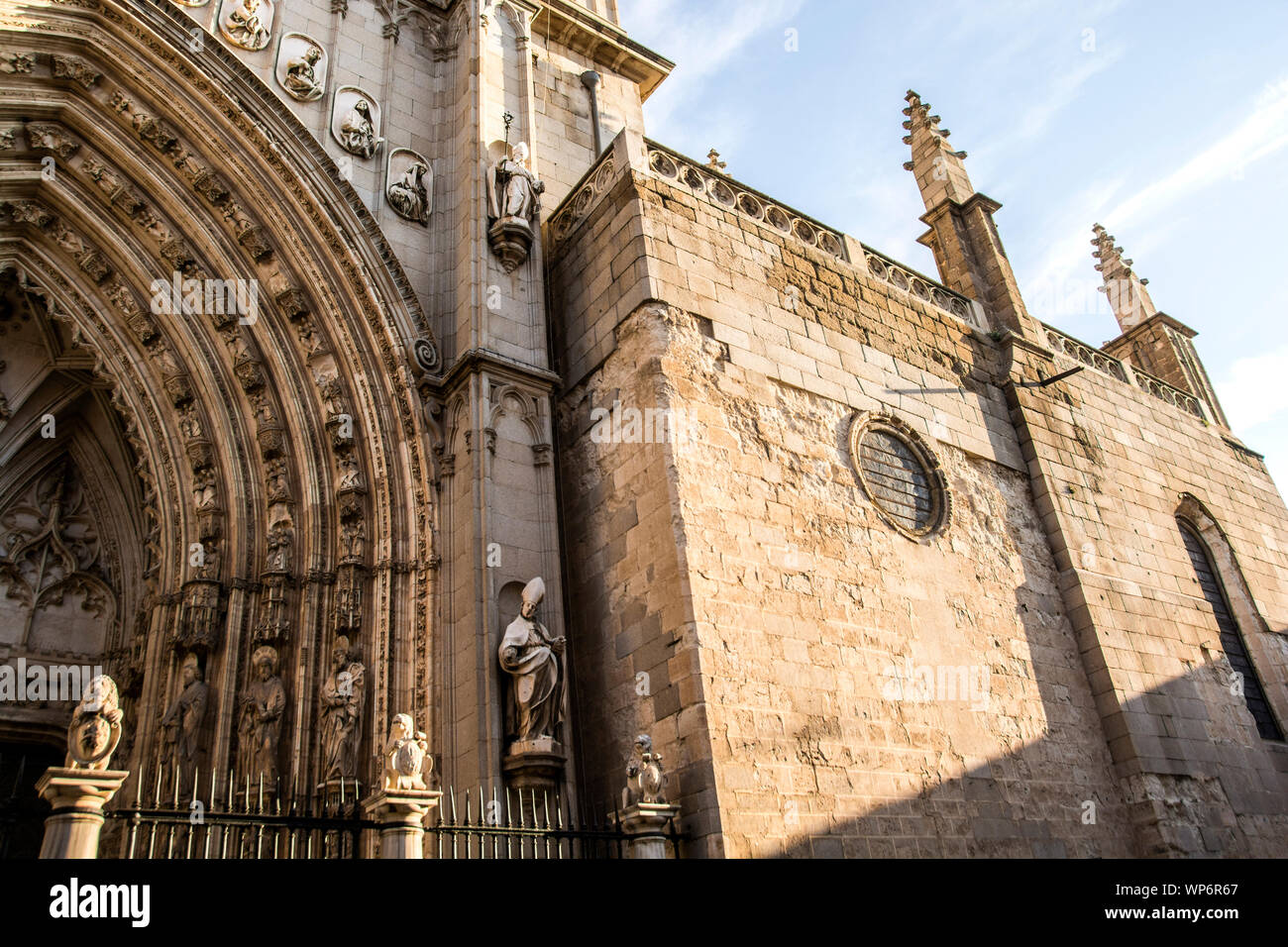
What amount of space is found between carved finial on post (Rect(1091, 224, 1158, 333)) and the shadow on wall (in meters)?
7.58

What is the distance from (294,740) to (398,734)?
284 centimetres

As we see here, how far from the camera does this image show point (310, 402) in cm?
977

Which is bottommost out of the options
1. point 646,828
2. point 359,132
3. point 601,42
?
point 646,828

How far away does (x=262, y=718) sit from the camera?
8.39m

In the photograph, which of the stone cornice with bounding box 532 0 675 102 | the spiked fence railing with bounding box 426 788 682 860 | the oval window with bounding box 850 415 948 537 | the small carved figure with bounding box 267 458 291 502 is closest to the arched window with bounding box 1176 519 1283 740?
the oval window with bounding box 850 415 948 537

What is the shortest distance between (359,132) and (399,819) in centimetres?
787

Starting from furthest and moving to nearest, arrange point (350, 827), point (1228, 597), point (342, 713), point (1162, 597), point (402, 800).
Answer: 1. point (1228, 597)
2. point (1162, 597)
3. point (342, 713)
4. point (402, 800)
5. point (350, 827)

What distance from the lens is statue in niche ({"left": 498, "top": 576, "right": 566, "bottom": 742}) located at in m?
7.59

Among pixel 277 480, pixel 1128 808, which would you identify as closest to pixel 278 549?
pixel 277 480

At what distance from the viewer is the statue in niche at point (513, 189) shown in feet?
33.8

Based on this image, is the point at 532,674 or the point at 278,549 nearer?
the point at 532,674

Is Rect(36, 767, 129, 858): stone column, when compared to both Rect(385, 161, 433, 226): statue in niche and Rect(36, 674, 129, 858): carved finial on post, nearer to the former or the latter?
Rect(36, 674, 129, 858): carved finial on post

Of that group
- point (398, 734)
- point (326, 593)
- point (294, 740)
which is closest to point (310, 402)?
point (326, 593)

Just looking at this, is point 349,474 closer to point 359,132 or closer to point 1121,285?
point 359,132
